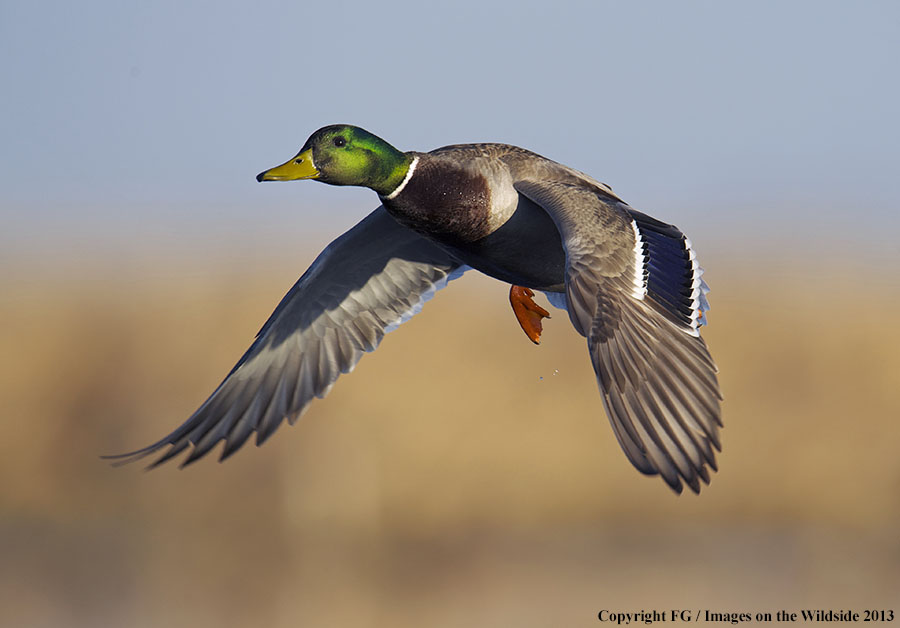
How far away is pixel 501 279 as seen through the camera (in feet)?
21.4

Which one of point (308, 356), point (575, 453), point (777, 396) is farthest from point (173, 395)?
point (308, 356)

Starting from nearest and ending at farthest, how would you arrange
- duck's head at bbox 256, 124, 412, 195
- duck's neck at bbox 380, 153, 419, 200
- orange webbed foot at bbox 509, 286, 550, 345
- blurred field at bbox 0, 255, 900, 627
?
duck's head at bbox 256, 124, 412, 195
duck's neck at bbox 380, 153, 419, 200
orange webbed foot at bbox 509, 286, 550, 345
blurred field at bbox 0, 255, 900, 627

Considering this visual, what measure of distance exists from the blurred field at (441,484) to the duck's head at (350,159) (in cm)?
773

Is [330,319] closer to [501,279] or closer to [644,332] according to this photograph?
[501,279]

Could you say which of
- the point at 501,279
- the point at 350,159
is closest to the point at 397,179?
the point at 350,159

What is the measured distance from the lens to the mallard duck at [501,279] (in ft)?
16.7

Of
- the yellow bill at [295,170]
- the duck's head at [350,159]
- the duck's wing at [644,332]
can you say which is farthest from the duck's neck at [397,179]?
the duck's wing at [644,332]

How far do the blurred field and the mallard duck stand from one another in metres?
6.38

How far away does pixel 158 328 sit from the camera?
15.3 m

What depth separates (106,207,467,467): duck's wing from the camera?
7.02 m

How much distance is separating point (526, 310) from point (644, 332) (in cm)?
204

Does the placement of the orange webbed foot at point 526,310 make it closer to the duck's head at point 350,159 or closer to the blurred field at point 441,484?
the duck's head at point 350,159

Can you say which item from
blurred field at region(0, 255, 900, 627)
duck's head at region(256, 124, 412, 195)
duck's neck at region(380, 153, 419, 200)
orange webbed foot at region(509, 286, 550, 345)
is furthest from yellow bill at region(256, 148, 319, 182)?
blurred field at region(0, 255, 900, 627)

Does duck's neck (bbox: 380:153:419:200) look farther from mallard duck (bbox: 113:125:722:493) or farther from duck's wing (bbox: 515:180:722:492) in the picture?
duck's wing (bbox: 515:180:722:492)
